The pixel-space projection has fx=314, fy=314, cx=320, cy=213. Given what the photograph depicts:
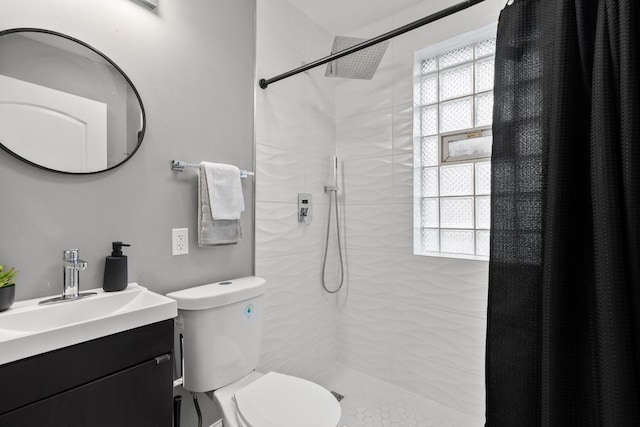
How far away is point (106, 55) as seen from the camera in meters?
1.24

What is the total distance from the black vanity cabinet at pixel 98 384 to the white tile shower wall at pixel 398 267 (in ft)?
4.87

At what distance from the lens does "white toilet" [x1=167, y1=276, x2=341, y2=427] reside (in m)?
1.17

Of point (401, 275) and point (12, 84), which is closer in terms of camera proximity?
point (12, 84)

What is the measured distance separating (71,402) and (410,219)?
1.83m

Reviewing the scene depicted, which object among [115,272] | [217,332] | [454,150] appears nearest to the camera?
[115,272]

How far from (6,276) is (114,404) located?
1.66 ft

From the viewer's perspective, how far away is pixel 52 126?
111cm

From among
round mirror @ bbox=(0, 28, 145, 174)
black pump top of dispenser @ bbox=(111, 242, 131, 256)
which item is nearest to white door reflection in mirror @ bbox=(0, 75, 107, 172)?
Answer: round mirror @ bbox=(0, 28, 145, 174)

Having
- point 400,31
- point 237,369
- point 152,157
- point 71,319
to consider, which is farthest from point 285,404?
point 400,31

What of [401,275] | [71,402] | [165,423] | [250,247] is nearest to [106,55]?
[250,247]

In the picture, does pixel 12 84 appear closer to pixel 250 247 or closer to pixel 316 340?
pixel 250 247

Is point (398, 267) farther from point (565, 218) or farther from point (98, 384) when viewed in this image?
point (98, 384)

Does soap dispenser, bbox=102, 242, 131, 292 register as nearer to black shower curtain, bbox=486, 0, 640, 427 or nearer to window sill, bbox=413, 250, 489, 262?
black shower curtain, bbox=486, 0, 640, 427

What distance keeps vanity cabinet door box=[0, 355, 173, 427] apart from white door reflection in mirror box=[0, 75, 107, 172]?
0.75 m
